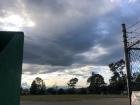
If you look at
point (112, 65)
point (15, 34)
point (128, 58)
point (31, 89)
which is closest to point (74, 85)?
point (31, 89)

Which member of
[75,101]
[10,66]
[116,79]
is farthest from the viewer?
[116,79]

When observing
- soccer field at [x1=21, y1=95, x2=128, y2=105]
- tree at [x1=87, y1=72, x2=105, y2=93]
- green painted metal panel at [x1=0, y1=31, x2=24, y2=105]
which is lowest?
soccer field at [x1=21, y1=95, x2=128, y2=105]

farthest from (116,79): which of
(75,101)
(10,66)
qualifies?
(10,66)

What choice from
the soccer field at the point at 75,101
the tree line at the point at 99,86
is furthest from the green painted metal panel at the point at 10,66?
the tree line at the point at 99,86

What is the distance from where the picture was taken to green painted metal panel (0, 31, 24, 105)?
172cm

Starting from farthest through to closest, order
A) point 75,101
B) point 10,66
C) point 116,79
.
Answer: point 116,79
point 75,101
point 10,66

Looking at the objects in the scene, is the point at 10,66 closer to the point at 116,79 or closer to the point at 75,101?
the point at 75,101

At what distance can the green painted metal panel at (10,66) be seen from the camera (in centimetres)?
172

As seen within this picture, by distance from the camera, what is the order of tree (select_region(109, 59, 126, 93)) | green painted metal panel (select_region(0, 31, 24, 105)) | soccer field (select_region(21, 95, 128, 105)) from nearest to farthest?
green painted metal panel (select_region(0, 31, 24, 105)) → soccer field (select_region(21, 95, 128, 105)) → tree (select_region(109, 59, 126, 93))

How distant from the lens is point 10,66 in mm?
1785

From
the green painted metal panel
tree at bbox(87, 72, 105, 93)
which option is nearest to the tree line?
tree at bbox(87, 72, 105, 93)

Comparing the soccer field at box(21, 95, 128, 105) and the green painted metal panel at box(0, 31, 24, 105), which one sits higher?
the green painted metal panel at box(0, 31, 24, 105)

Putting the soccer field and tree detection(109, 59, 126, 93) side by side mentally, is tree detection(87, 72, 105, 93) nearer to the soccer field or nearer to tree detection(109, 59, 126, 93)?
tree detection(109, 59, 126, 93)

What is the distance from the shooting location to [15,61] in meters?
1.83
